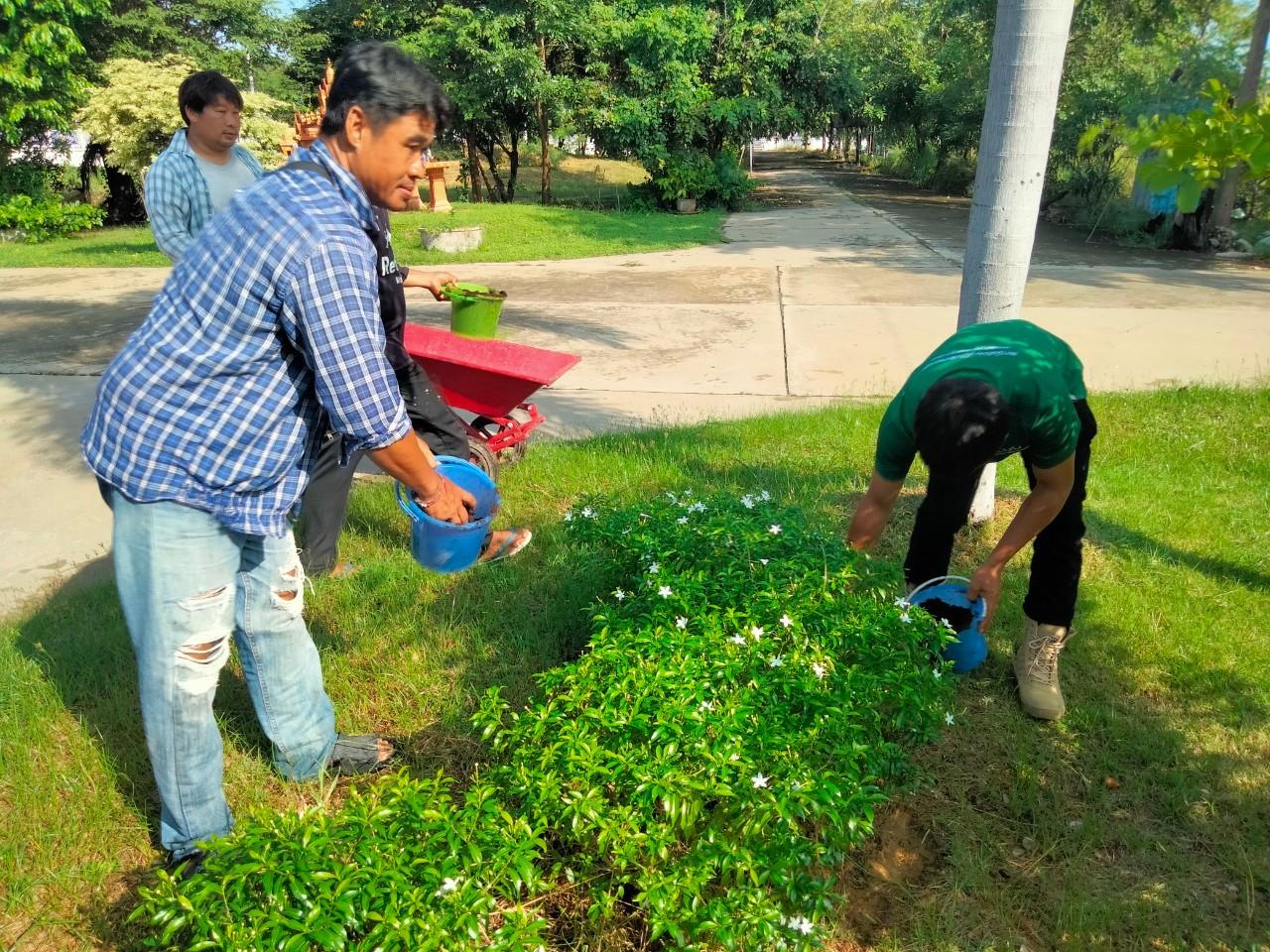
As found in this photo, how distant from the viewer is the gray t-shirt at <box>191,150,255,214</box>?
392 cm

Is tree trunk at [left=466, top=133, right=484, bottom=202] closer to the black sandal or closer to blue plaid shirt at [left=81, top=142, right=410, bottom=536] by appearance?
the black sandal

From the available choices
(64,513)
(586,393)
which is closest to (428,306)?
(586,393)

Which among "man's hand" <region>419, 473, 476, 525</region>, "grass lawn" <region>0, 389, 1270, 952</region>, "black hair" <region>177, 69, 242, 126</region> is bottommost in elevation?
"grass lawn" <region>0, 389, 1270, 952</region>

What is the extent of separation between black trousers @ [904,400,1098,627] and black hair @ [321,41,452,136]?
1726 mm

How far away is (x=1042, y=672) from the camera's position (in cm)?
322

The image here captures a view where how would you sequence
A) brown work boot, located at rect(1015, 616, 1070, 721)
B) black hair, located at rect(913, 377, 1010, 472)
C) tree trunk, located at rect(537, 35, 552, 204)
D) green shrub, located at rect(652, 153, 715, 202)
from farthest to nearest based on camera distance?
1. green shrub, located at rect(652, 153, 715, 202)
2. tree trunk, located at rect(537, 35, 552, 204)
3. brown work boot, located at rect(1015, 616, 1070, 721)
4. black hair, located at rect(913, 377, 1010, 472)

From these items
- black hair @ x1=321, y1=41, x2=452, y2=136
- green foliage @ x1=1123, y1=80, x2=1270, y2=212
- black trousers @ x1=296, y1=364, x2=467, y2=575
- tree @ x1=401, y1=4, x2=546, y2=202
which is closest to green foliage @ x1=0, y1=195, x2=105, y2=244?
tree @ x1=401, y1=4, x2=546, y2=202

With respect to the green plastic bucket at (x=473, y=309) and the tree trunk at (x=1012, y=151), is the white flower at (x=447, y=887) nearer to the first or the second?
the tree trunk at (x=1012, y=151)

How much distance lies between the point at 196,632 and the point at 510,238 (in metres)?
14.7

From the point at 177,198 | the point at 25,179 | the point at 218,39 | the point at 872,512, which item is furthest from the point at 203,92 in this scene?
the point at 218,39

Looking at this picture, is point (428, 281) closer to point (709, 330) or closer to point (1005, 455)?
point (1005, 455)

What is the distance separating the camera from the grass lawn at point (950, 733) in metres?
2.47

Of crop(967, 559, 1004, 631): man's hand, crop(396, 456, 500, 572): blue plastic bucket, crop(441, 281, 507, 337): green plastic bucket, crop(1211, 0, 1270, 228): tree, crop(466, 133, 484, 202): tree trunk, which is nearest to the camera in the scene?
crop(396, 456, 500, 572): blue plastic bucket

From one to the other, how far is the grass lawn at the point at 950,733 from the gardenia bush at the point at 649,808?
0.41 metres
